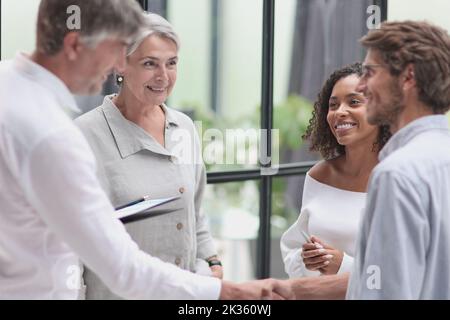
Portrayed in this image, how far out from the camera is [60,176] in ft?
5.01

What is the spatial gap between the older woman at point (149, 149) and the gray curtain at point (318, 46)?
1584mm

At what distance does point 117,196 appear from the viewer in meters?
2.19

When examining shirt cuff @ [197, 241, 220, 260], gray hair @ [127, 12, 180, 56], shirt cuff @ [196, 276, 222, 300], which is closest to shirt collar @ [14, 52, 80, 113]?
shirt cuff @ [196, 276, 222, 300]

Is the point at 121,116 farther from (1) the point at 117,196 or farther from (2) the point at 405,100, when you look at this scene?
(2) the point at 405,100

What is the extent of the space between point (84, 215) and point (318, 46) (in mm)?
2725

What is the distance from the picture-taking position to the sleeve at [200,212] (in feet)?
7.95

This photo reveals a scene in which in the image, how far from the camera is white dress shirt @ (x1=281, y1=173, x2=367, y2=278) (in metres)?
2.42

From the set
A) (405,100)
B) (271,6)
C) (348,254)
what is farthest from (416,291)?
(271,6)

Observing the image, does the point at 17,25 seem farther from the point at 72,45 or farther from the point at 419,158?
the point at 419,158

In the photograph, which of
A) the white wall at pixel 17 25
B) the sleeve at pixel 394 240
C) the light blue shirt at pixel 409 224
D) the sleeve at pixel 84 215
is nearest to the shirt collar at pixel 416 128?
the light blue shirt at pixel 409 224

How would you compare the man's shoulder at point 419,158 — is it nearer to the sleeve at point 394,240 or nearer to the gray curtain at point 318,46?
the sleeve at point 394,240

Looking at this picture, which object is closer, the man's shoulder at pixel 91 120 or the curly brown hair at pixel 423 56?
the curly brown hair at pixel 423 56

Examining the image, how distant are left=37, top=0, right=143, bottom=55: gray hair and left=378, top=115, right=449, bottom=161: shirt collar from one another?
0.61 meters

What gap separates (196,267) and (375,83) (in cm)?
93
